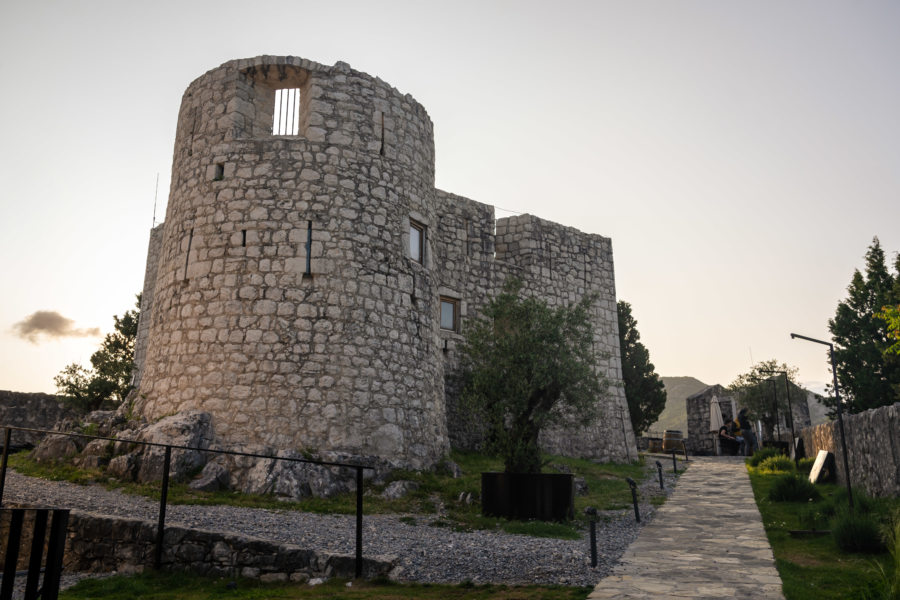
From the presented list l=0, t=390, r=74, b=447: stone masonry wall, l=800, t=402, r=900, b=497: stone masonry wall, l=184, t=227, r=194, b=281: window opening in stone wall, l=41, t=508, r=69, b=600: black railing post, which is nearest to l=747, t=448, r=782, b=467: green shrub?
l=800, t=402, r=900, b=497: stone masonry wall

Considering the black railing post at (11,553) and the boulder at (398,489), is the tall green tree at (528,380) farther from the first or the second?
the black railing post at (11,553)

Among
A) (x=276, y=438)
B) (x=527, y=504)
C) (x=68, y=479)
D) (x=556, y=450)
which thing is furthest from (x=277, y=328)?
(x=556, y=450)

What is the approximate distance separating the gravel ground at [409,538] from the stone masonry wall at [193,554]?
300 mm

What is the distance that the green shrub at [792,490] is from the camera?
12672 mm

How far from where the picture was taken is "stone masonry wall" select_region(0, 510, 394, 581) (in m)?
7.12

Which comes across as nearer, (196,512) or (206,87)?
(196,512)

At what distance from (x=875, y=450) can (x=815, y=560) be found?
3.80 meters

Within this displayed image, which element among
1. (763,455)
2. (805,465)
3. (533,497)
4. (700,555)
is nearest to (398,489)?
(533,497)

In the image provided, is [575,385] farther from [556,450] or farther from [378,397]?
[556,450]

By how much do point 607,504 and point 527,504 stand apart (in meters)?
2.77

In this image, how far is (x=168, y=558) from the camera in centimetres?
759

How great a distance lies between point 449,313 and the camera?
59.5 feet

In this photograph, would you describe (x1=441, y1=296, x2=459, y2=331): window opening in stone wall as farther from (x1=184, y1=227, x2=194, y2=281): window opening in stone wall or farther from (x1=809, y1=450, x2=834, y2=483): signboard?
(x1=809, y1=450, x2=834, y2=483): signboard

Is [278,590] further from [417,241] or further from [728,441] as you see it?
[728,441]
